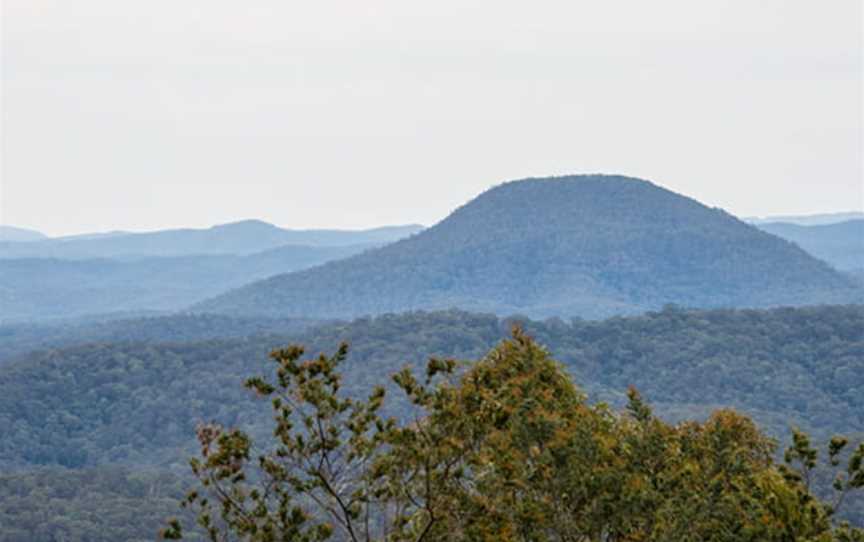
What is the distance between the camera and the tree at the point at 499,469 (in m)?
15.1

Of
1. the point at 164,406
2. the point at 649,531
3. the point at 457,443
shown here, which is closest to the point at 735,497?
the point at 649,531

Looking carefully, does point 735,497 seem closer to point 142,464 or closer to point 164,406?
point 142,464

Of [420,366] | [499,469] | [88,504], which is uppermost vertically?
[499,469]

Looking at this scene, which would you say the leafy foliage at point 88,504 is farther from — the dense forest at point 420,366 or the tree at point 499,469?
the tree at point 499,469

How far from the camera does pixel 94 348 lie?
199125 millimetres

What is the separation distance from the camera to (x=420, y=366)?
606 ft

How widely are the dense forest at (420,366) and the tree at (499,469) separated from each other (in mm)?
127581

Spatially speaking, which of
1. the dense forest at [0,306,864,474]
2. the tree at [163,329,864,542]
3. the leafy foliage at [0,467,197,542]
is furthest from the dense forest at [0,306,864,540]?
the tree at [163,329,864,542]

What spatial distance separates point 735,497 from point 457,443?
15.4 feet

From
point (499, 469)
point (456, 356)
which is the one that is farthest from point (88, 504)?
point (499, 469)

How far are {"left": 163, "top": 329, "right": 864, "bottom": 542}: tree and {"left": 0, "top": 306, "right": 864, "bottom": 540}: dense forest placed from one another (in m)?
128

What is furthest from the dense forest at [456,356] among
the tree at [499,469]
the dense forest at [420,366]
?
the tree at [499,469]

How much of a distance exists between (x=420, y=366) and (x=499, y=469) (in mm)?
168076

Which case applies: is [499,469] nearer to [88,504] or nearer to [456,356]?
[88,504]
